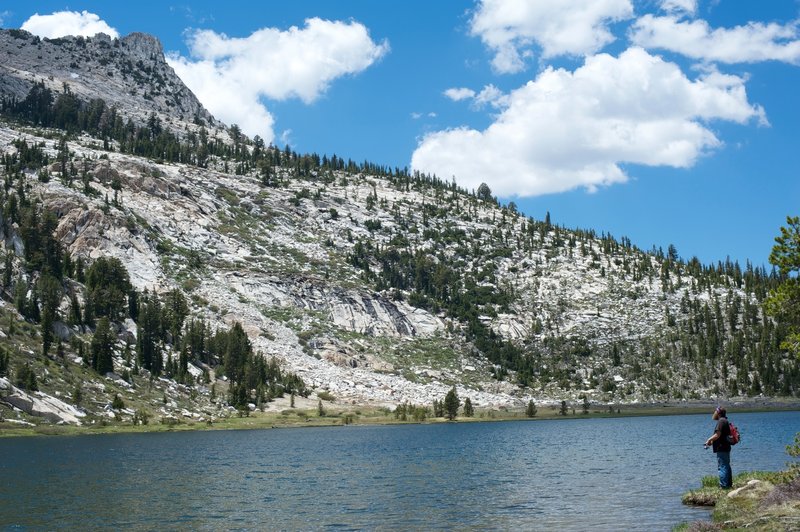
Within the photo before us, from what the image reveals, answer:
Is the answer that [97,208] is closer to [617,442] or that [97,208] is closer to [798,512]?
[617,442]

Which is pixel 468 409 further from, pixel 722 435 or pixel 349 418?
pixel 722 435

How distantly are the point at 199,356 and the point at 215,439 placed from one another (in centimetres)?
5907

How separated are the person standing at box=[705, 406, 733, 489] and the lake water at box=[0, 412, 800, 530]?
2.32 metres

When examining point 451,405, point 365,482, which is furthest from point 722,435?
point 451,405

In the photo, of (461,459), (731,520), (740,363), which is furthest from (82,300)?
(740,363)

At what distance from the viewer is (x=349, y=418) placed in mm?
141875

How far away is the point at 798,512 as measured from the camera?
2492cm

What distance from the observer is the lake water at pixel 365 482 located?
125ft

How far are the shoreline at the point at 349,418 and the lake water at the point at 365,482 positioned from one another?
6.29 metres

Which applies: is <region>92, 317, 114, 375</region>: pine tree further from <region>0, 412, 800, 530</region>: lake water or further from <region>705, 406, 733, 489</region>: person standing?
<region>705, 406, 733, 489</region>: person standing

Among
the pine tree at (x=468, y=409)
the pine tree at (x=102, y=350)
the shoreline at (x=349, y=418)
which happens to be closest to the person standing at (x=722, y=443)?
the shoreline at (x=349, y=418)

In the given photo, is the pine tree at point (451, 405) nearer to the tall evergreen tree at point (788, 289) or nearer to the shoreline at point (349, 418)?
the shoreline at point (349, 418)

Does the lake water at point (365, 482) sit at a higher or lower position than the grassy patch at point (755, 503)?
lower

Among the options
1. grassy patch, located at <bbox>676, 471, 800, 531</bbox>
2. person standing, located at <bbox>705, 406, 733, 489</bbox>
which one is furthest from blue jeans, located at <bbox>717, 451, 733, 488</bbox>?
grassy patch, located at <bbox>676, 471, 800, 531</bbox>
